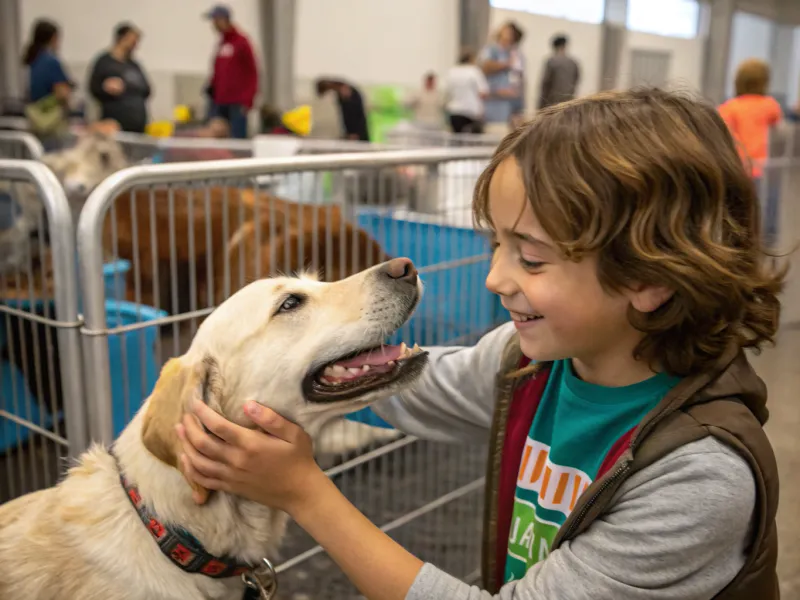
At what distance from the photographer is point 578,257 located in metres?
1.13

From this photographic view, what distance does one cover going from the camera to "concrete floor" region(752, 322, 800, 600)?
2.52 m

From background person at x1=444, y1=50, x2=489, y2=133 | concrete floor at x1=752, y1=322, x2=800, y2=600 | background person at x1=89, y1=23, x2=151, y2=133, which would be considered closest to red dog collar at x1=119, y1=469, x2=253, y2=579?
concrete floor at x1=752, y1=322, x2=800, y2=600

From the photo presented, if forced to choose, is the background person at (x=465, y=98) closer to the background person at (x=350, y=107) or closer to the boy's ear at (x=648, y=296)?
the background person at (x=350, y=107)

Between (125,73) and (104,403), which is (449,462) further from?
(125,73)

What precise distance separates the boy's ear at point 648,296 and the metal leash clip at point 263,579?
0.85 metres

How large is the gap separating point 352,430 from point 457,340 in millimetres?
452

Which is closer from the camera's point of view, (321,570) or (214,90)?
(321,570)

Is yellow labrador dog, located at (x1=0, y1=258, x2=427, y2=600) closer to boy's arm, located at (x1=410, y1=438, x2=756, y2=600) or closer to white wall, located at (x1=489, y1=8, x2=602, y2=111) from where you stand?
boy's arm, located at (x1=410, y1=438, x2=756, y2=600)

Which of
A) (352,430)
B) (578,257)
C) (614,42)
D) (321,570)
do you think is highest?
(614,42)

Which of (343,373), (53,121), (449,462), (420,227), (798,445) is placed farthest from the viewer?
(53,121)

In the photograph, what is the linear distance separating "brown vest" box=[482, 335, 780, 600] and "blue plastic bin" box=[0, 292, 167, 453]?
43.3 inches

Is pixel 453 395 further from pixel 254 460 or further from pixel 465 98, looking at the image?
pixel 465 98

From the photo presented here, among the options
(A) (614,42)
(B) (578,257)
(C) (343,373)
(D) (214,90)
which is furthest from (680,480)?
(A) (614,42)

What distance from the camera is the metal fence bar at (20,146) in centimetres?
462
